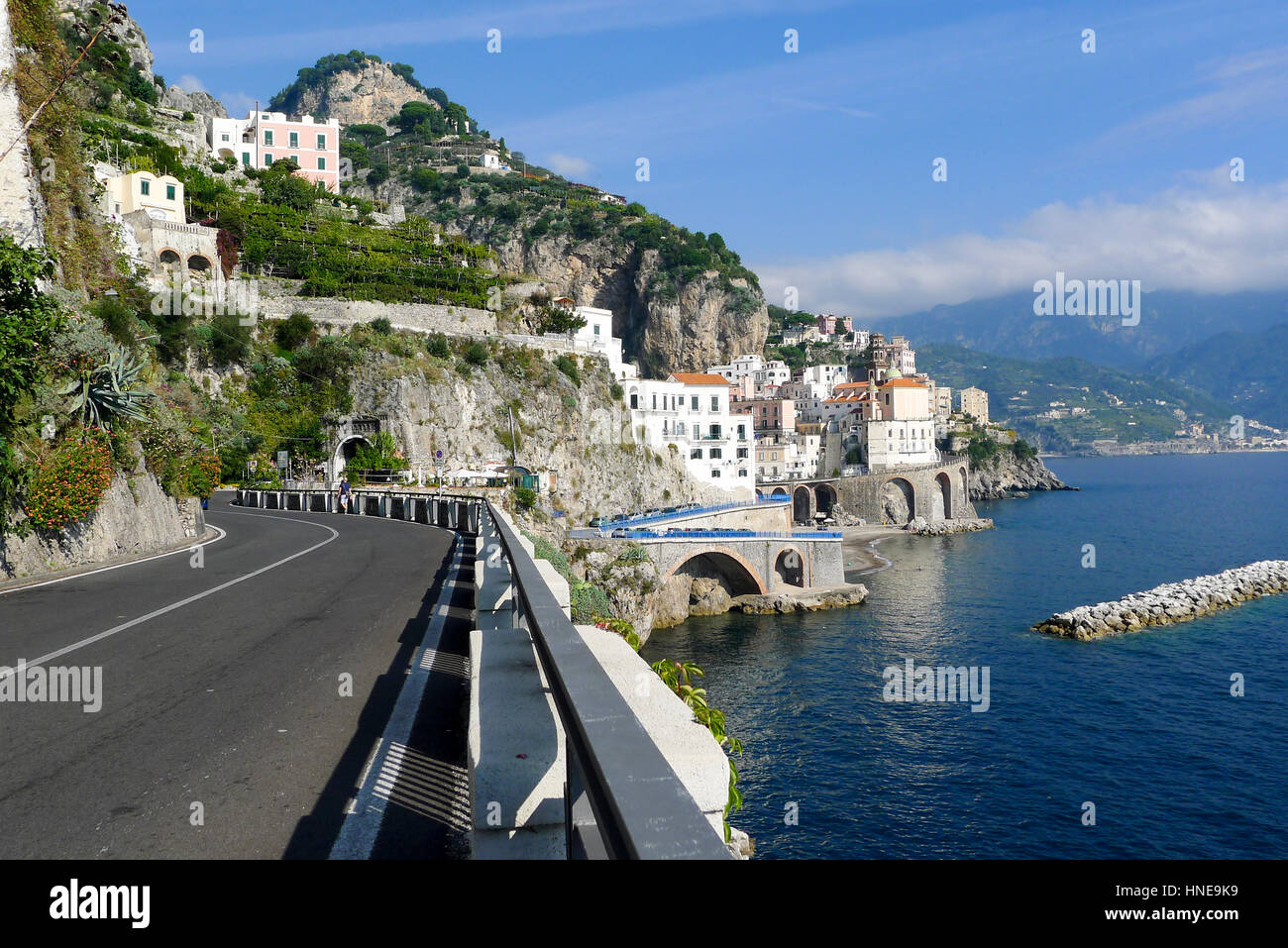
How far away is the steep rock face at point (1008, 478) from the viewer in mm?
140875

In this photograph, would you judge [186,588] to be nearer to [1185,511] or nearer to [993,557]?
[993,557]

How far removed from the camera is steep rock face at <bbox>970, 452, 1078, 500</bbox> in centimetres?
14088

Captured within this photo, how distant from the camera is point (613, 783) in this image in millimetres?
1984

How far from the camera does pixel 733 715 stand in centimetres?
3578

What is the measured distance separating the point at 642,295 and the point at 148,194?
235ft

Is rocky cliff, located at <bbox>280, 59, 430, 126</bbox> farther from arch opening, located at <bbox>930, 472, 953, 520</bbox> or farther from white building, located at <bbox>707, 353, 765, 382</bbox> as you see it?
arch opening, located at <bbox>930, 472, 953, 520</bbox>

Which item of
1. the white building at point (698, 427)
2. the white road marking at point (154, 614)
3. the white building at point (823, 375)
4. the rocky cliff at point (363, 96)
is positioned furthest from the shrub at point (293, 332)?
the rocky cliff at point (363, 96)

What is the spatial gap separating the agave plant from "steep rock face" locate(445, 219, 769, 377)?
10017 cm

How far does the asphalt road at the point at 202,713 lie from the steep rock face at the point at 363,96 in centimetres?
19652

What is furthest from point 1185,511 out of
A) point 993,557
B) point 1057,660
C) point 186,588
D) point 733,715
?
point 186,588

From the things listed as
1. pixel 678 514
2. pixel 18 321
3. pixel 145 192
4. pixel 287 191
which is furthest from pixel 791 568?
pixel 287 191

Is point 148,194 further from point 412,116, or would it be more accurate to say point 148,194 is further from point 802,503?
point 412,116

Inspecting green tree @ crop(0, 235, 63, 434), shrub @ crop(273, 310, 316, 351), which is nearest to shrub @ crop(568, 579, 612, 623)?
green tree @ crop(0, 235, 63, 434)
